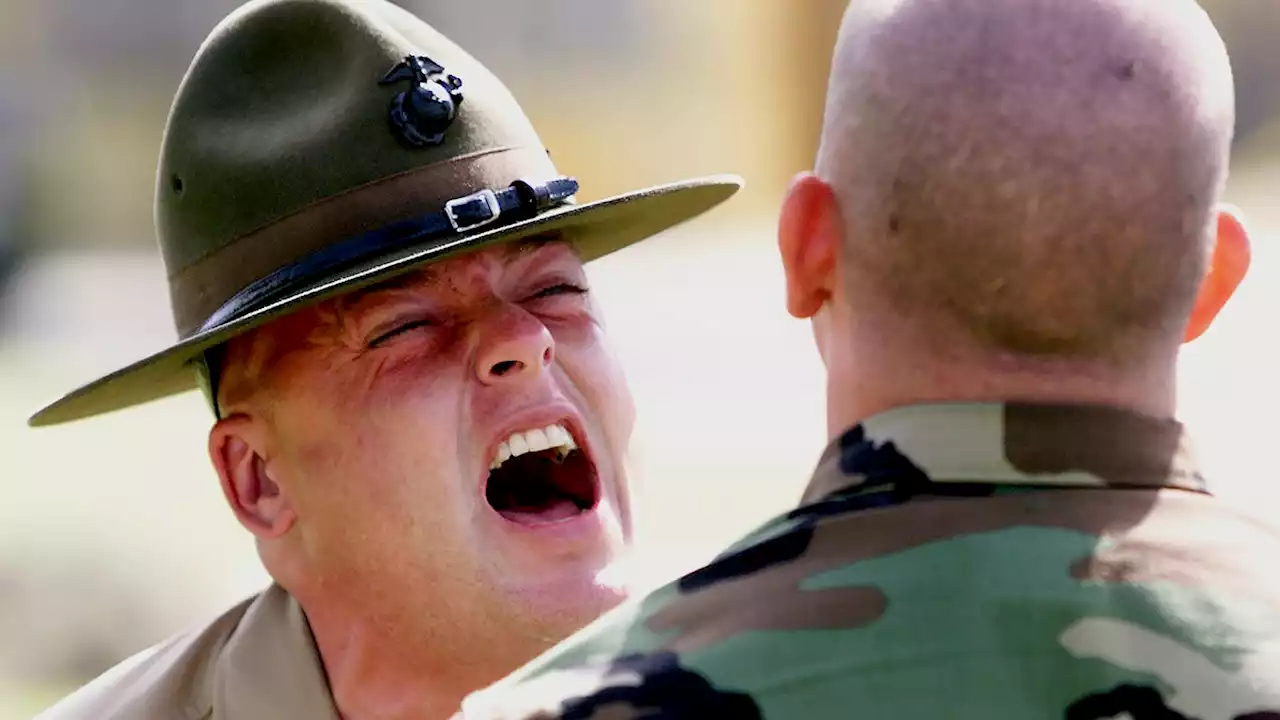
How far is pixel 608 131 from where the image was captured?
7543 mm

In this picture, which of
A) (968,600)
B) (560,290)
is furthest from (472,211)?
(968,600)

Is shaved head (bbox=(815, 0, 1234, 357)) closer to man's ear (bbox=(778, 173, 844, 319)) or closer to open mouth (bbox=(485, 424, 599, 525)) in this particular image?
man's ear (bbox=(778, 173, 844, 319))

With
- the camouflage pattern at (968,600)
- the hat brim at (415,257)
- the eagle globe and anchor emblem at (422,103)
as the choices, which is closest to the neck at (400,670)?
the hat brim at (415,257)

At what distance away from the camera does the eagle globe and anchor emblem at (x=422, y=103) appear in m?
1.93

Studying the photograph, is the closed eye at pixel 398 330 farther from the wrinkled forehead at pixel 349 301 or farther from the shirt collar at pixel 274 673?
the shirt collar at pixel 274 673

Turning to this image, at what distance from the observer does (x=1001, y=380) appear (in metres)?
1.12

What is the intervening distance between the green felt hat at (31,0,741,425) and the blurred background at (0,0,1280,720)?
383 centimetres

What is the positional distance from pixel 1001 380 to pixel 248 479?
1.17 meters

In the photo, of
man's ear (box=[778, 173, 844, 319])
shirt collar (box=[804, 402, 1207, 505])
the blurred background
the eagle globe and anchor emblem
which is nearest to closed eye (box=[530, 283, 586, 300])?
the eagle globe and anchor emblem

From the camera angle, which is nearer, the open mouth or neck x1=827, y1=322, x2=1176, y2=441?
neck x1=827, y1=322, x2=1176, y2=441

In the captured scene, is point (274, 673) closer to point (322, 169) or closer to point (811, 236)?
point (322, 169)

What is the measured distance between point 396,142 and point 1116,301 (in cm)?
104

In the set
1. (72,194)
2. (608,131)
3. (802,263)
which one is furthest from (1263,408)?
(72,194)

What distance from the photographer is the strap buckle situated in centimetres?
190
